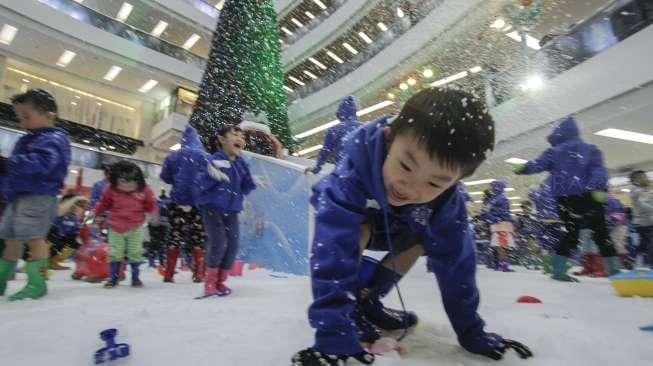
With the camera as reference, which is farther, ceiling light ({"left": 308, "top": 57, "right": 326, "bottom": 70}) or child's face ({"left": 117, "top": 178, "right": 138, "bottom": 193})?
→ ceiling light ({"left": 308, "top": 57, "right": 326, "bottom": 70})

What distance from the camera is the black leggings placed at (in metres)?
2.71

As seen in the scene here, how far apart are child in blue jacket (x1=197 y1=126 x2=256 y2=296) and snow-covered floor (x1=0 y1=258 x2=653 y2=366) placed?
0.46 m

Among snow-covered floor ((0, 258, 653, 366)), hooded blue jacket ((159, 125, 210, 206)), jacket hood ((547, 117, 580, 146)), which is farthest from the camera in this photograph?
jacket hood ((547, 117, 580, 146))

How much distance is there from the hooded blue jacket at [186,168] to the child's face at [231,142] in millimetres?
132

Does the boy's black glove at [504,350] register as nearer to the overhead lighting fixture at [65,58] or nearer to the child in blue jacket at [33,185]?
the child in blue jacket at [33,185]

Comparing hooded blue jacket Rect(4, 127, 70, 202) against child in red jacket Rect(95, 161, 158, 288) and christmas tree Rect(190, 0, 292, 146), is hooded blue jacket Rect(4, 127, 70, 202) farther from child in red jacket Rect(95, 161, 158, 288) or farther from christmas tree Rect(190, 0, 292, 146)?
christmas tree Rect(190, 0, 292, 146)

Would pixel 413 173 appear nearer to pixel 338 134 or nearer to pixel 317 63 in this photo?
pixel 338 134

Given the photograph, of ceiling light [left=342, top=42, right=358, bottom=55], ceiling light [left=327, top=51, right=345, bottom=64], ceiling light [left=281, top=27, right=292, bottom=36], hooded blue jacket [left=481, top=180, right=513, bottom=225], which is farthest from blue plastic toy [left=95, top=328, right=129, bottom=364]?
ceiling light [left=281, top=27, right=292, bottom=36]

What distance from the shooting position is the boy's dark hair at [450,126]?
75cm

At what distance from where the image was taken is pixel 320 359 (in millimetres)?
715

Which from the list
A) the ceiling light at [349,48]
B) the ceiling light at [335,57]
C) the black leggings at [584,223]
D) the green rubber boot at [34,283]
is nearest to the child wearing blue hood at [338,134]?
the black leggings at [584,223]

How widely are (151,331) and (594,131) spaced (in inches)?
280

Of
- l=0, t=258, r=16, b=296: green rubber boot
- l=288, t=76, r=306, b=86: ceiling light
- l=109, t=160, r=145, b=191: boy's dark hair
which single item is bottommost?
l=0, t=258, r=16, b=296: green rubber boot

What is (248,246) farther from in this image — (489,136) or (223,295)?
(489,136)
